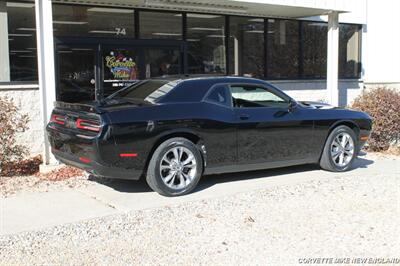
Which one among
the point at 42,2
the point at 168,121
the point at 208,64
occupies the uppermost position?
the point at 42,2

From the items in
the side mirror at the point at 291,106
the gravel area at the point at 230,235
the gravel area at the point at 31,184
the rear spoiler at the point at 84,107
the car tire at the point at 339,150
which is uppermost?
the rear spoiler at the point at 84,107

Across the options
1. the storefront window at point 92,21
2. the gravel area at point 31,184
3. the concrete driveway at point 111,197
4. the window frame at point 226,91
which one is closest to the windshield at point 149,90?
the window frame at point 226,91

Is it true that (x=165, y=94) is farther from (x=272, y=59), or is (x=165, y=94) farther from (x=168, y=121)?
(x=272, y=59)

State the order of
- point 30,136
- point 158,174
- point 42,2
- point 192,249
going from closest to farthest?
1. point 192,249
2. point 158,174
3. point 42,2
4. point 30,136

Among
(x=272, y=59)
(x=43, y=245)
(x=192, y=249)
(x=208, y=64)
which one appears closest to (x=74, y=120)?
(x=43, y=245)

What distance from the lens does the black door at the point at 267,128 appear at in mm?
7575

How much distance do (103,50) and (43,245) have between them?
262 inches

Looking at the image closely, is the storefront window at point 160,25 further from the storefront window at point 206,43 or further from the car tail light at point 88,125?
the car tail light at point 88,125

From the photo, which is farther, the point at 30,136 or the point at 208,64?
the point at 208,64

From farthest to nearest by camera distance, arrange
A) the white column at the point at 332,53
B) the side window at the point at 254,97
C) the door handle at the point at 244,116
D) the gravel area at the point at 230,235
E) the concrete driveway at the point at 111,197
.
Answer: the white column at the point at 332,53
the side window at the point at 254,97
the door handle at the point at 244,116
the concrete driveway at the point at 111,197
the gravel area at the point at 230,235

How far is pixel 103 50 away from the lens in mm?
11133

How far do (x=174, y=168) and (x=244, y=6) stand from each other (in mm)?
6443

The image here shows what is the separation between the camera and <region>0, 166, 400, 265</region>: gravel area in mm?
4887

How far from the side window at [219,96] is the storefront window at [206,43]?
5.28 m
